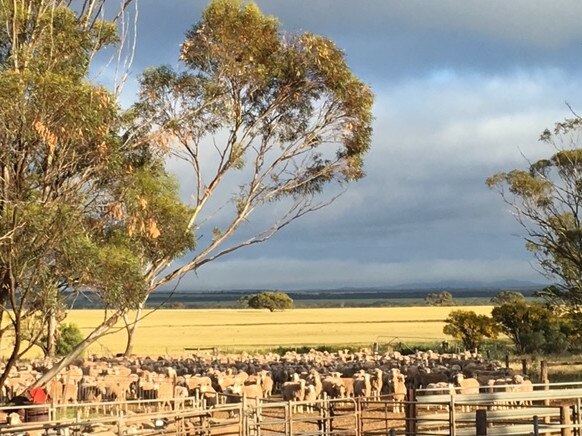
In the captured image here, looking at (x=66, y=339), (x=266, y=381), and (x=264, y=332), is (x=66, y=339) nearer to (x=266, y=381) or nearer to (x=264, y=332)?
(x=266, y=381)

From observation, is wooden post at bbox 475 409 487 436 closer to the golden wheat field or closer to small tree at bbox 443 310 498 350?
small tree at bbox 443 310 498 350

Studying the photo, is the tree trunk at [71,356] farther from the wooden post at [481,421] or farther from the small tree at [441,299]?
the small tree at [441,299]

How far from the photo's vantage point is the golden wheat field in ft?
205

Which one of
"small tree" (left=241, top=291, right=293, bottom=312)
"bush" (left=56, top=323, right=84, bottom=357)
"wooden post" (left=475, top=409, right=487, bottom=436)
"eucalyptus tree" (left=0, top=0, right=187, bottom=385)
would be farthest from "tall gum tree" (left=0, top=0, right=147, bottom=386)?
"small tree" (left=241, top=291, right=293, bottom=312)

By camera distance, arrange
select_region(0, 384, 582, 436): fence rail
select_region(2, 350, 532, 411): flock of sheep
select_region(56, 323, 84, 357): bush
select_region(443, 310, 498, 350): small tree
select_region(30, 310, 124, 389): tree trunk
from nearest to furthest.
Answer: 1. select_region(0, 384, 582, 436): fence rail
2. select_region(30, 310, 124, 389): tree trunk
3. select_region(2, 350, 532, 411): flock of sheep
4. select_region(56, 323, 84, 357): bush
5. select_region(443, 310, 498, 350): small tree

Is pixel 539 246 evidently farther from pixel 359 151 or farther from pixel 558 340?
pixel 359 151

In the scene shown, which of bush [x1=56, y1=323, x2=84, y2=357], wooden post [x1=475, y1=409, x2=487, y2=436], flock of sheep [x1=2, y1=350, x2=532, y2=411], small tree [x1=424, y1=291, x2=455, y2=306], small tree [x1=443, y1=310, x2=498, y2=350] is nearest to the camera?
wooden post [x1=475, y1=409, x2=487, y2=436]

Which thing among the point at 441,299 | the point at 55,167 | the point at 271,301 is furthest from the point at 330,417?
the point at 441,299

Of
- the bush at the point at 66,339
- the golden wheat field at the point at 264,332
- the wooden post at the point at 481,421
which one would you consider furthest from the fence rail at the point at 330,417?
the golden wheat field at the point at 264,332

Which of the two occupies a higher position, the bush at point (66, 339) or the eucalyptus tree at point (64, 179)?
the eucalyptus tree at point (64, 179)

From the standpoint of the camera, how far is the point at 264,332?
79.4 m

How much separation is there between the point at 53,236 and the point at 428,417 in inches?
253

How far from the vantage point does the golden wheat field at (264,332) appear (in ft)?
205

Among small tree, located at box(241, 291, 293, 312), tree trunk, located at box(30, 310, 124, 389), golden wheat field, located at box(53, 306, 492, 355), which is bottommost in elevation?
golden wheat field, located at box(53, 306, 492, 355)
